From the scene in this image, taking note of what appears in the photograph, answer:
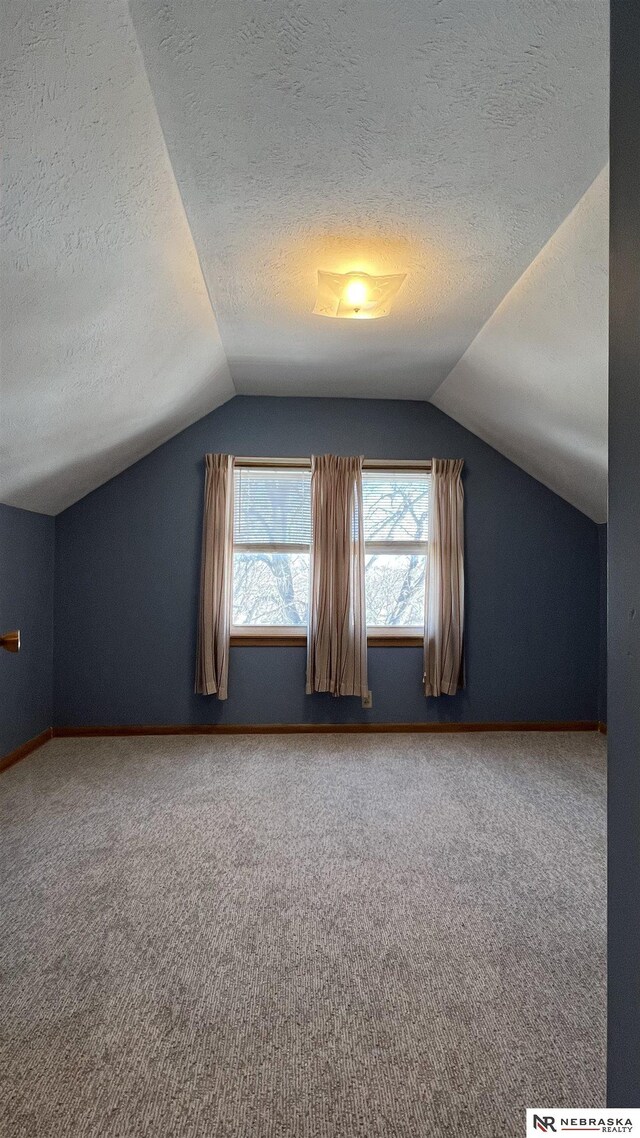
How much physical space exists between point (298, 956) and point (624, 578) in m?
1.87

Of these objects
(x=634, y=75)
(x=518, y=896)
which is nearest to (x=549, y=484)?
(x=518, y=896)

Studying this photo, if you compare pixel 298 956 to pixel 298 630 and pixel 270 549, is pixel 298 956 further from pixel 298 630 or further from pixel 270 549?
pixel 270 549

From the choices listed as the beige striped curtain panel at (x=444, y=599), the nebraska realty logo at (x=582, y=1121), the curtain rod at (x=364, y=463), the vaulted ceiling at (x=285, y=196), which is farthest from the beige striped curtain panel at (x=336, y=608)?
the nebraska realty logo at (x=582, y=1121)

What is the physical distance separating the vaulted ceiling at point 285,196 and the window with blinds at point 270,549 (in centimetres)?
117

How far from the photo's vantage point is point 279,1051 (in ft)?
5.71

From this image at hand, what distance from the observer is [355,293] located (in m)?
3.01

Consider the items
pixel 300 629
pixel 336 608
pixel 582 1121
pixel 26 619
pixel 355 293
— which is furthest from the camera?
pixel 300 629

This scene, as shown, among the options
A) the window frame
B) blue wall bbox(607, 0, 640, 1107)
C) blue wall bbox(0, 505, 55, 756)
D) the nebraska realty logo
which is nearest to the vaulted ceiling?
blue wall bbox(0, 505, 55, 756)

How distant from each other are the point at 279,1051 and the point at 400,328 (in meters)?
3.22

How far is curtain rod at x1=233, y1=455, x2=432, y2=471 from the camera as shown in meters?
5.11

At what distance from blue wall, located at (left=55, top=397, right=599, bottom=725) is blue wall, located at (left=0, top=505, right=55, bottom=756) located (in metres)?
0.14

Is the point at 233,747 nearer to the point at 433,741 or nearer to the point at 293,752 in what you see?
the point at 293,752

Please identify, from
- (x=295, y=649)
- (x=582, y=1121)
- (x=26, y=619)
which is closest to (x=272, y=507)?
(x=295, y=649)

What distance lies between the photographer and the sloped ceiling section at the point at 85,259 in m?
1.68
